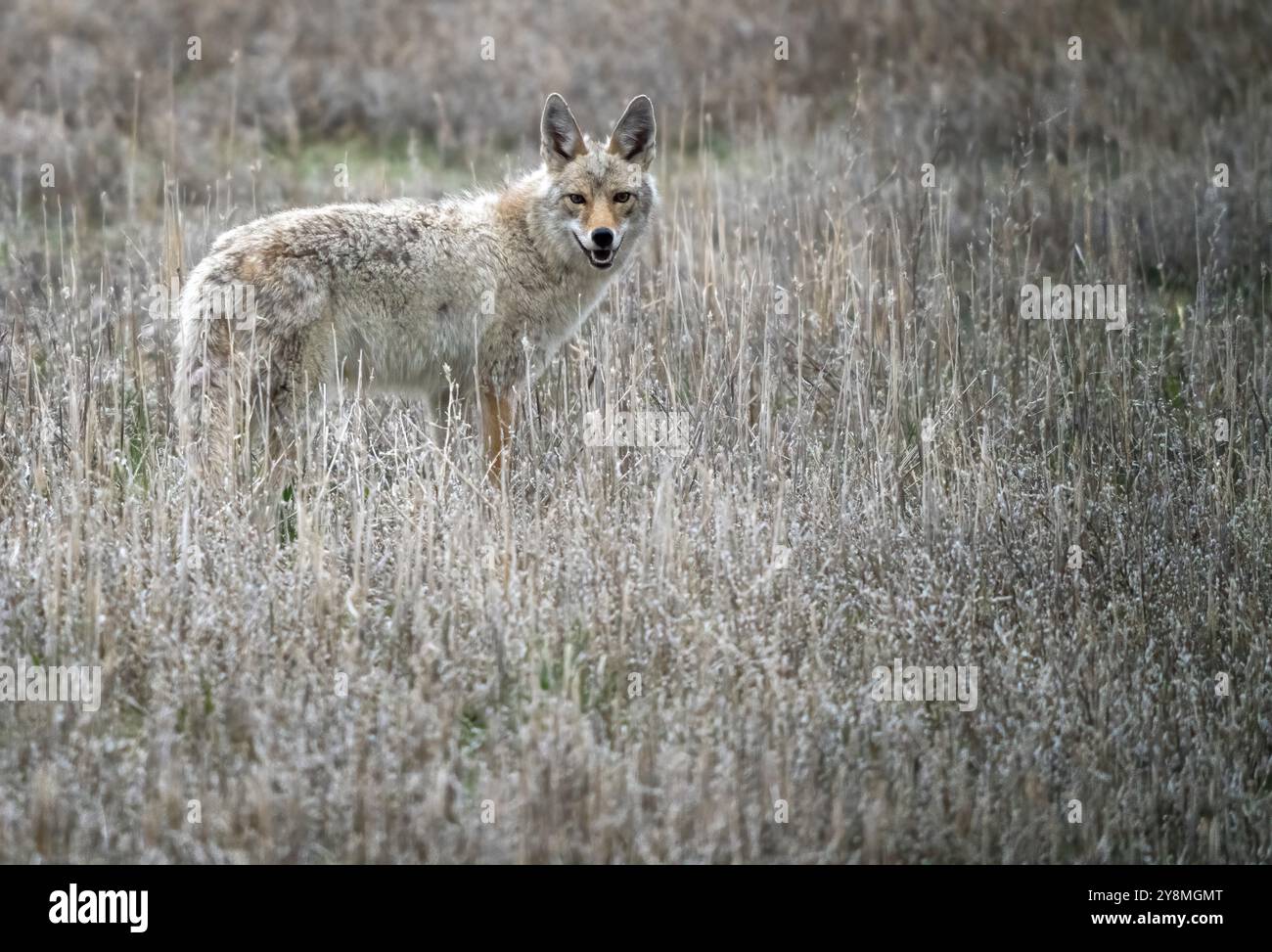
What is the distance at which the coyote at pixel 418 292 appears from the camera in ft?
18.3

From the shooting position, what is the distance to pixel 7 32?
14852mm

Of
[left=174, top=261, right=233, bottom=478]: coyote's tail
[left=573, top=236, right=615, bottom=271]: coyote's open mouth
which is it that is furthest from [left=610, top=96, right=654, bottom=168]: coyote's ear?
[left=174, top=261, right=233, bottom=478]: coyote's tail

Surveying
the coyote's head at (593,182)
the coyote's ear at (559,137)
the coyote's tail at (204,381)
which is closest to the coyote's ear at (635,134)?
the coyote's head at (593,182)

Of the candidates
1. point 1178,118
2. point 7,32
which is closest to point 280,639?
point 1178,118

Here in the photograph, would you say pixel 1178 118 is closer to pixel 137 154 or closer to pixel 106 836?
pixel 137 154

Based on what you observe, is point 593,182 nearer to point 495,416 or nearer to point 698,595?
point 495,416

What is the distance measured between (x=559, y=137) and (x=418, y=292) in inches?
49.9

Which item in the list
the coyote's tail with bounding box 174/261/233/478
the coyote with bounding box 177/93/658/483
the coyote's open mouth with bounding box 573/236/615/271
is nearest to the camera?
the coyote's tail with bounding box 174/261/233/478

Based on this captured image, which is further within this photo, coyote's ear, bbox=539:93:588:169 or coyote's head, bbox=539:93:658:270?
coyote's ear, bbox=539:93:588:169

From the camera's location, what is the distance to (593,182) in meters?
6.73

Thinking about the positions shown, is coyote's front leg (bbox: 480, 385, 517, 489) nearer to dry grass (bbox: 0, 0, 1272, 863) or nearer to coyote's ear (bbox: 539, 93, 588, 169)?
dry grass (bbox: 0, 0, 1272, 863)

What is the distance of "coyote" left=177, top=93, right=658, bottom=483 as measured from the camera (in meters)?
5.58

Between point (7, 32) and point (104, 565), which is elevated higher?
point (7, 32)
